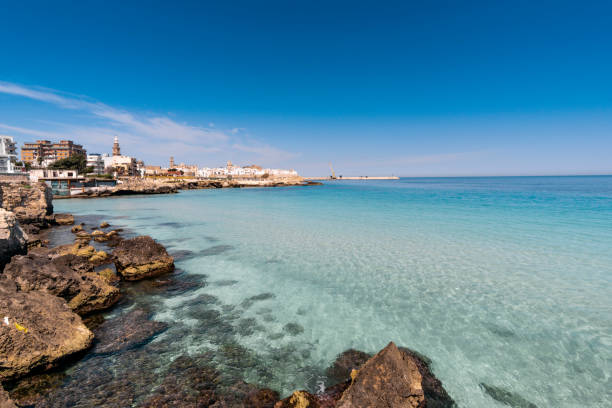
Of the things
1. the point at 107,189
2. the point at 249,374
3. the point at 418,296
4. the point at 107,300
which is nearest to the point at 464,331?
the point at 418,296

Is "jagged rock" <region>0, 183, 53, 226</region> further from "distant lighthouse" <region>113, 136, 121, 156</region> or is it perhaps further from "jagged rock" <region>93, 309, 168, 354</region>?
"distant lighthouse" <region>113, 136, 121, 156</region>

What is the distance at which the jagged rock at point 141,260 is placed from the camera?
9.48 metres

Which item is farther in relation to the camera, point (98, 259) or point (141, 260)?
point (98, 259)

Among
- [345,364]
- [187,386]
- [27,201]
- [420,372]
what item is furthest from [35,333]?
[27,201]

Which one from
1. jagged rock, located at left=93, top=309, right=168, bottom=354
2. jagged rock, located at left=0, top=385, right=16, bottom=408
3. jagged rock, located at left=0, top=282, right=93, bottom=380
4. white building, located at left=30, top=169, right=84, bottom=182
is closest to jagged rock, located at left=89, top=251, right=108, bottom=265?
jagged rock, located at left=0, top=282, right=93, bottom=380

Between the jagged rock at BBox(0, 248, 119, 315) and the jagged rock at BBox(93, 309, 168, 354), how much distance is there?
104 cm

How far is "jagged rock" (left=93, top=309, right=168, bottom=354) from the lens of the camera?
571 centimetres

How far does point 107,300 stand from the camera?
7.46 metres

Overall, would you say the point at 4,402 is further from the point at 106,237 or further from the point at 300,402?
the point at 106,237

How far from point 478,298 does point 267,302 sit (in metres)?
6.94

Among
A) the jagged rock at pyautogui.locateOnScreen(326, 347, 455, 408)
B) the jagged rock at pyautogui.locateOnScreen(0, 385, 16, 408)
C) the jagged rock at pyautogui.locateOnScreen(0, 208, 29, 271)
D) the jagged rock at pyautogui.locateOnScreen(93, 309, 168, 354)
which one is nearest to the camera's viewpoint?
the jagged rock at pyautogui.locateOnScreen(0, 385, 16, 408)

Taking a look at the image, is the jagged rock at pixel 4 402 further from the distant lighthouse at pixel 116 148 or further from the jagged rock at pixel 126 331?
the distant lighthouse at pixel 116 148

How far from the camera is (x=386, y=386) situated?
3.74 meters

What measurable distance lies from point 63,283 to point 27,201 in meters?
23.7
